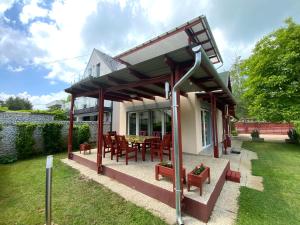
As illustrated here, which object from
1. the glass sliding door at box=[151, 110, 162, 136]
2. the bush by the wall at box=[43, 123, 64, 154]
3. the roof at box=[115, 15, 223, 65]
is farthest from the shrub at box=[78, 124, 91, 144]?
the roof at box=[115, 15, 223, 65]

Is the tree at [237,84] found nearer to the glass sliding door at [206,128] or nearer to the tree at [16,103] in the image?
the glass sliding door at [206,128]

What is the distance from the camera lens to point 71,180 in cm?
470

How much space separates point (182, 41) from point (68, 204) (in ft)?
26.3

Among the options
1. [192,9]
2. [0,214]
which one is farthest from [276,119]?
[0,214]

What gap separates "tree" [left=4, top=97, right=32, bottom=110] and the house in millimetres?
28471

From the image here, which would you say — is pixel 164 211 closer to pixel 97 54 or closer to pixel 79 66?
pixel 97 54

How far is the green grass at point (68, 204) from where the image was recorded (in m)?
2.87

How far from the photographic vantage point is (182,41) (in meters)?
7.89

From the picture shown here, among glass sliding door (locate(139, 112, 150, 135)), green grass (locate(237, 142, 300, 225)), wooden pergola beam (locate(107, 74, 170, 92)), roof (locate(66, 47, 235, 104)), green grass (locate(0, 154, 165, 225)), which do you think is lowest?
green grass (locate(237, 142, 300, 225))

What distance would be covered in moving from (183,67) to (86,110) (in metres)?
13.8

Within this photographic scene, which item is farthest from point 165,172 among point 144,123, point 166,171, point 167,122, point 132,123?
point 132,123

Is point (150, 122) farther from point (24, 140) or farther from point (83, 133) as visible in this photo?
point (24, 140)

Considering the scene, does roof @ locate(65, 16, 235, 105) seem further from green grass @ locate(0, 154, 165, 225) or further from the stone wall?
the stone wall

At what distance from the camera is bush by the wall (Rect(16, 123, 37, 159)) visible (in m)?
7.60
